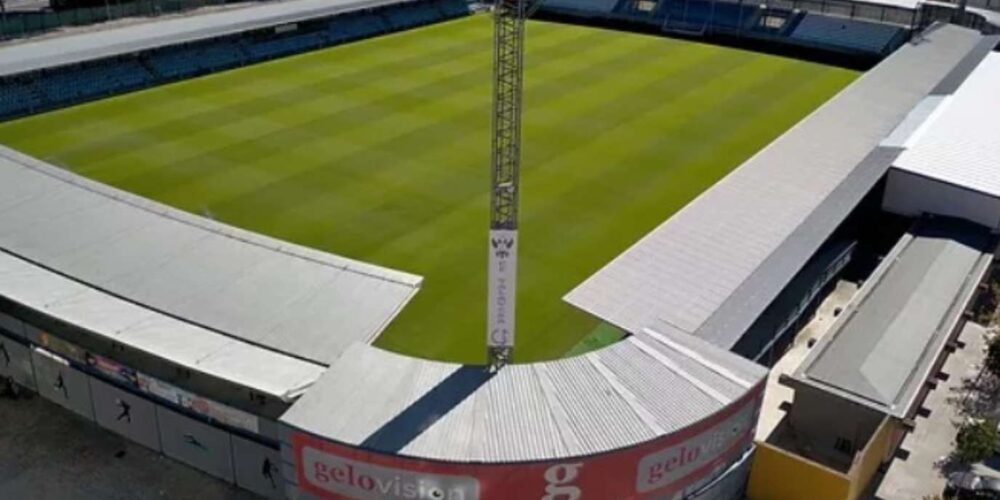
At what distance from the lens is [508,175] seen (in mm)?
18094

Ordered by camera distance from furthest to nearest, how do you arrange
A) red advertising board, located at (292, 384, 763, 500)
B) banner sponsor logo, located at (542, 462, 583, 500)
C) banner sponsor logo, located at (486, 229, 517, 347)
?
banner sponsor logo, located at (486, 229, 517, 347), banner sponsor logo, located at (542, 462, 583, 500), red advertising board, located at (292, 384, 763, 500)

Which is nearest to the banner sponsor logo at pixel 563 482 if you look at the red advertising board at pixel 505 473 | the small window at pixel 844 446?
the red advertising board at pixel 505 473

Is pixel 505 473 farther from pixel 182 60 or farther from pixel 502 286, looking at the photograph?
pixel 182 60

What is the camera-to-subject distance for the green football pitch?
2662 centimetres

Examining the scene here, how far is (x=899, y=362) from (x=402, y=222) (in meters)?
15.5

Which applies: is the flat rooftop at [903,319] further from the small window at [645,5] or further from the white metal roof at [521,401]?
the small window at [645,5]

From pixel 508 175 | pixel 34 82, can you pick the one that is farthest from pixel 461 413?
pixel 34 82

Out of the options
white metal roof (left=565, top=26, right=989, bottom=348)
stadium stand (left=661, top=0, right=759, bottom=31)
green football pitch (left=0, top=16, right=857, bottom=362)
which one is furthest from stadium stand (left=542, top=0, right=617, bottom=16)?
white metal roof (left=565, top=26, right=989, bottom=348)

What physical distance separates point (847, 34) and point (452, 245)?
37.9 meters

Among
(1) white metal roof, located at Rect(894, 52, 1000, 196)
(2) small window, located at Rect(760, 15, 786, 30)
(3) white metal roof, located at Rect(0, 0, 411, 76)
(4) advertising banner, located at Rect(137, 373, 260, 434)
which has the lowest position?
(4) advertising banner, located at Rect(137, 373, 260, 434)

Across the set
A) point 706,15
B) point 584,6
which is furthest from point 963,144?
point 584,6

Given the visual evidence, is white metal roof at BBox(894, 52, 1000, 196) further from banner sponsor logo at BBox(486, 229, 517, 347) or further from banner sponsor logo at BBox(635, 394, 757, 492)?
banner sponsor logo at BBox(486, 229, 517, 347)

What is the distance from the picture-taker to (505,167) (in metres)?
18.9

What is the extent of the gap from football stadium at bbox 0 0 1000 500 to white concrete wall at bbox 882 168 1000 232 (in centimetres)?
10
